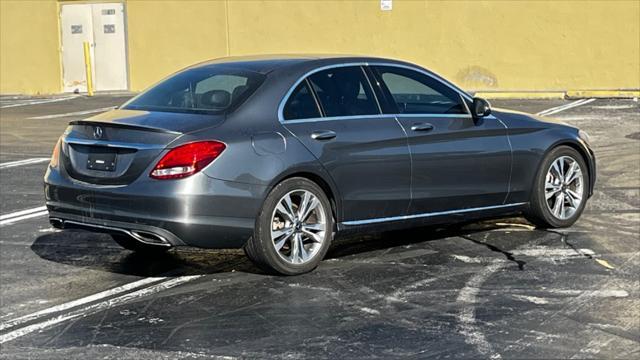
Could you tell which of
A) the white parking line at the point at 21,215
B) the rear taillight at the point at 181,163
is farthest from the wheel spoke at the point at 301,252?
the white parking line at the point at 21,215

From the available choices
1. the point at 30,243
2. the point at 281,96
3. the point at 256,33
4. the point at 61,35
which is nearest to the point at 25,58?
the point at 61,35

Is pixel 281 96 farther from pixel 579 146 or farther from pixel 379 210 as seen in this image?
pixel 579 146

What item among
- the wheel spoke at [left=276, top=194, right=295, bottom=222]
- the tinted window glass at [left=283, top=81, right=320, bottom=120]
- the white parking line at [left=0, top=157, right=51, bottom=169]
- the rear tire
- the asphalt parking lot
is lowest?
the asphalt parking lot

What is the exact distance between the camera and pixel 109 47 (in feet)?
87.4

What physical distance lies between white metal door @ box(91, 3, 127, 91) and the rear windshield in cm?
1925

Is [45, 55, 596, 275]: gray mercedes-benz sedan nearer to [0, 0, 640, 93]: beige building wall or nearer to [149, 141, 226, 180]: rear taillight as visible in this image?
[149, 141, 226, 180]: rear taillight

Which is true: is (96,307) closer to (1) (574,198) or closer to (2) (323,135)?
(2) (323,135)

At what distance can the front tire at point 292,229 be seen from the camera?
6797 millimetres

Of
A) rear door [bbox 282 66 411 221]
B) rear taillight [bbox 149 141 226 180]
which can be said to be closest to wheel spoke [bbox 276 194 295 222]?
rear door [bbox 282 66 411 221]

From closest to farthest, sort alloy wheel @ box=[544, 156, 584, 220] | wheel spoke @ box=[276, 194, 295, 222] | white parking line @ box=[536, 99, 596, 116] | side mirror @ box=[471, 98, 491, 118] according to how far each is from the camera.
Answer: wheel spoke @ box=[276, 194, 295, 222], side mirror @ box=[471, 98, 491, 118], alloy wheel @ box=[544, 156, 584, 220], white parking line @ box=[536, 99, 596, 116]

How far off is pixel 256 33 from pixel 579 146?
673 inches

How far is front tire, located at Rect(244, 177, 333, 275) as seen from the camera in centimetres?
680

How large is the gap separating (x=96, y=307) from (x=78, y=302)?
0.67 ft

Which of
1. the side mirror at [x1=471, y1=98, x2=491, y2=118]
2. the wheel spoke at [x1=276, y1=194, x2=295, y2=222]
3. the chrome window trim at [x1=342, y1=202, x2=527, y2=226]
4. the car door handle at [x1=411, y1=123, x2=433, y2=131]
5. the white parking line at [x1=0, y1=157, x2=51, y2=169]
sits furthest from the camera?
the white parking line at [x1=0, y1=157, x2=51, y2=169]
